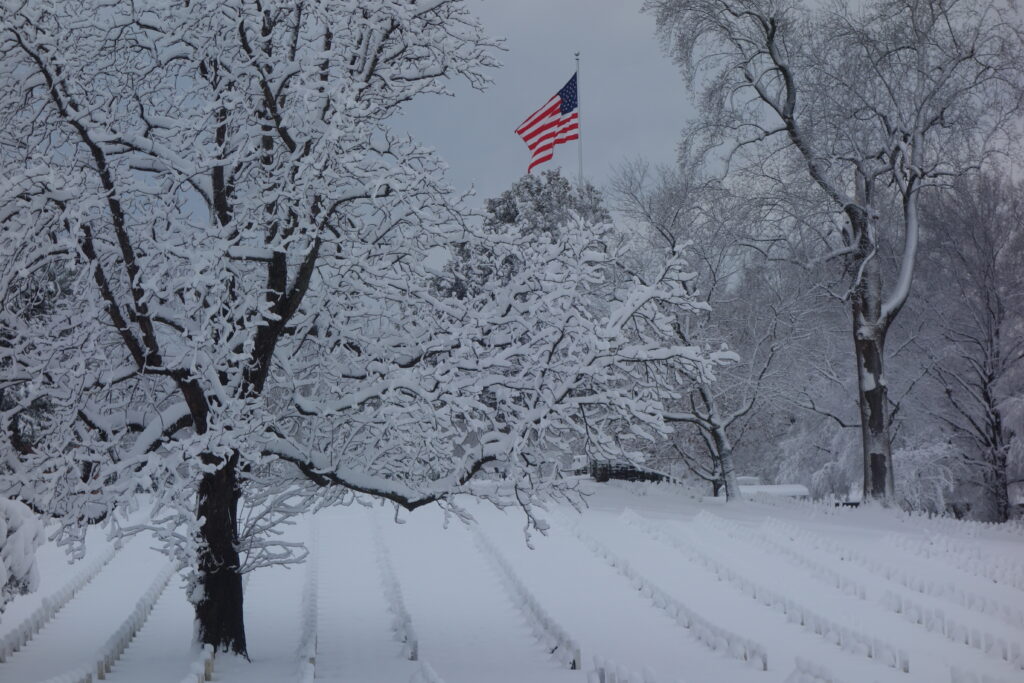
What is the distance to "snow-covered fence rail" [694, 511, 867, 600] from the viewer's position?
1514 centimetres

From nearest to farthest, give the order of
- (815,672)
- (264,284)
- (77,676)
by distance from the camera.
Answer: (815,672)
(77,676)
(264,284)

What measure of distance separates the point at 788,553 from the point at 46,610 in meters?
11.9

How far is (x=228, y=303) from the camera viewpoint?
10656 millimetres

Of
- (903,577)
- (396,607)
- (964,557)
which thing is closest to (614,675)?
(396,607)

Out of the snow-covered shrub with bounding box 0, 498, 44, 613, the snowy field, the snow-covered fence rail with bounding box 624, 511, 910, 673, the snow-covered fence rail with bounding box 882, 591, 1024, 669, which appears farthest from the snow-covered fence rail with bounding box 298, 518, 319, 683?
the snow-covered fence rail with bounding box 882, 591, 1024, 669

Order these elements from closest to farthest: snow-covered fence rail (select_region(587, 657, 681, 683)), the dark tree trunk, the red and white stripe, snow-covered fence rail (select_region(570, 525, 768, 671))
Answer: snow-covered fence rail (select_region(587, 657, 681, 683)), the dark tree trunk, snow-covered fence rail (select_region(570, 525, 768, 671)), the red and white stripe

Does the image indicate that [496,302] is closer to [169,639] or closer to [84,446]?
[84,446]

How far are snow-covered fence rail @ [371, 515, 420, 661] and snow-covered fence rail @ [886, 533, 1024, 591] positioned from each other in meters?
8.30

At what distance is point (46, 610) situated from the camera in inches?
564

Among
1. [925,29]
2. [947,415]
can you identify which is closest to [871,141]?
[925,29]

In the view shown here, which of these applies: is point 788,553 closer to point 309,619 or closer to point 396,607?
point 396,607

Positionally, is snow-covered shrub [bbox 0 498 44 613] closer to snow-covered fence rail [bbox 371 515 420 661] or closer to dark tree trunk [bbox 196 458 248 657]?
dark tree trunk [bbox 196 458 248 657]

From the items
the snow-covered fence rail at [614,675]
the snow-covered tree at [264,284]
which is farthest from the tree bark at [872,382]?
the snow-covered fence rail at [614,675]

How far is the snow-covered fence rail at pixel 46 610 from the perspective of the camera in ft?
40.2
